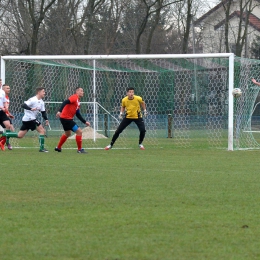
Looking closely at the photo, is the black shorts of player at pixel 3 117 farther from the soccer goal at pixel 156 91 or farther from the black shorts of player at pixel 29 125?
the soccer goal at pixel 156 91

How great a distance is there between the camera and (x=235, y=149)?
20.6 m

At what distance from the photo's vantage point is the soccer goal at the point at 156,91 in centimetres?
2162

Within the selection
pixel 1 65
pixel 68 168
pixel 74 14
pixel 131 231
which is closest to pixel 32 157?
pixel 68 168

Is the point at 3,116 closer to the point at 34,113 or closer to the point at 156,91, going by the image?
the point at 34,113

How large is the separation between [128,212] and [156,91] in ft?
59.9

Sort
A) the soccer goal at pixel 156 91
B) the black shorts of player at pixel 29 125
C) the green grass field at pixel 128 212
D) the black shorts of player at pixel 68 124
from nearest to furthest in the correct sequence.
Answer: the green grass field at pixel 128 212
the black shorts of player at pixel 68 124
the black shorts of player at pixel 29 125
the soccer goal at pixel 156 91

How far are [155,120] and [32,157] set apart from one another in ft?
41.2

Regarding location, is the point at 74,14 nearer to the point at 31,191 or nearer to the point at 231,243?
the point at 31,191

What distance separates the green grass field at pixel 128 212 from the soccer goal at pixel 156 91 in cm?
786

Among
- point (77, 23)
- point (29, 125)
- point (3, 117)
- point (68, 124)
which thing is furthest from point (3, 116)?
point (77, 23)

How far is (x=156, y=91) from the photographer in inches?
1024

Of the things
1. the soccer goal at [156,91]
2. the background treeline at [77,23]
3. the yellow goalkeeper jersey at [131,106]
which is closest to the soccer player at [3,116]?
the soccer goal at [156,91]

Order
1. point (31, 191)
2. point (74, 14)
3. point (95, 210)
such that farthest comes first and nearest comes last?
point (74, 14) < point (31, 191) < point (95, 210)

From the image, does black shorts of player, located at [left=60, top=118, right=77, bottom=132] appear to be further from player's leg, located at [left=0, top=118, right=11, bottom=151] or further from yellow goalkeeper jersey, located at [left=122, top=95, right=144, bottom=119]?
yellow goalkeeper jersey, located at [left=122, top=95, right=144, bottom=119]
